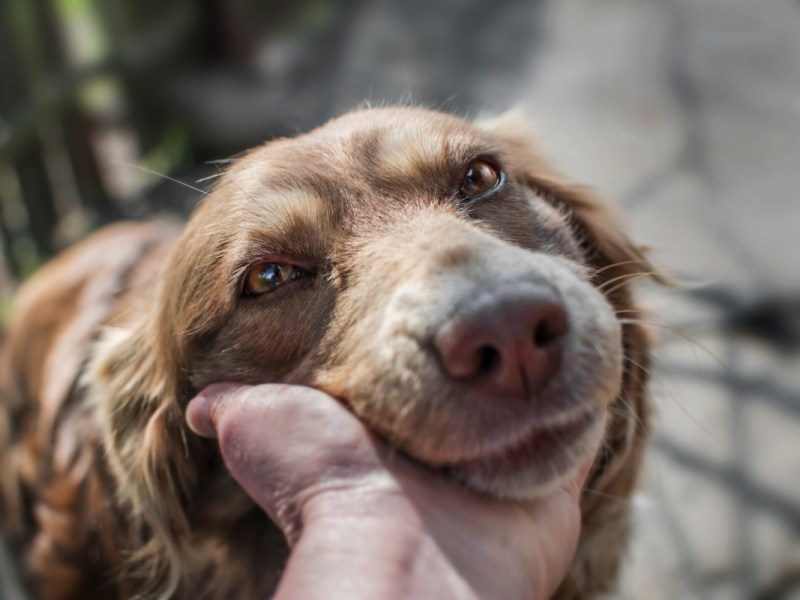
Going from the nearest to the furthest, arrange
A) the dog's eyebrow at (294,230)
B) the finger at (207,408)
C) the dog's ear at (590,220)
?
the finger at (207,408)
the dog's eyebrow at (294,230)
the dog's ear at (590,220)

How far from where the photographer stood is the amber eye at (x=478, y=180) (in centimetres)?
244

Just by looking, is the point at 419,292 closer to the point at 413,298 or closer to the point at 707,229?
the point at 413,298

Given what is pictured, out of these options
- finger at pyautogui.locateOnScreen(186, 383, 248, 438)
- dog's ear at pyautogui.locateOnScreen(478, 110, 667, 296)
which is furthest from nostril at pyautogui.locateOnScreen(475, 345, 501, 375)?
dog's ear at pyautogui.locateOnScreen(478, 110, 667, 296)

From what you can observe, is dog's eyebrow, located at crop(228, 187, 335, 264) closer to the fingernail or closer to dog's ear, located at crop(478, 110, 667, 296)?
the fingernail

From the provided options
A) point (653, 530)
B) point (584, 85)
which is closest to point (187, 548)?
point (653, 530)

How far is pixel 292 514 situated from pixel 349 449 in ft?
0.60

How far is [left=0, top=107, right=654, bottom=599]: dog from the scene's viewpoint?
1.75m

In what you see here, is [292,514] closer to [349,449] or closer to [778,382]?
[349,449]

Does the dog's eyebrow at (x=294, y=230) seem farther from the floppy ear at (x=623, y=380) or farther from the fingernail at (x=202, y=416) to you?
the floppy ear at (x=623, y=380)

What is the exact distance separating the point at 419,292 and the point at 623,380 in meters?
0.96

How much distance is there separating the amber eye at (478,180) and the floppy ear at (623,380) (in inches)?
9.7

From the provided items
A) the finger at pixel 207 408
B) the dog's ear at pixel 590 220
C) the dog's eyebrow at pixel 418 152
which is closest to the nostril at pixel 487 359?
the finger at pixel 207 408

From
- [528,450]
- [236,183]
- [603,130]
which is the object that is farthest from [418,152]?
[603,130]

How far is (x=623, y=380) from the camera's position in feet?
8.19
